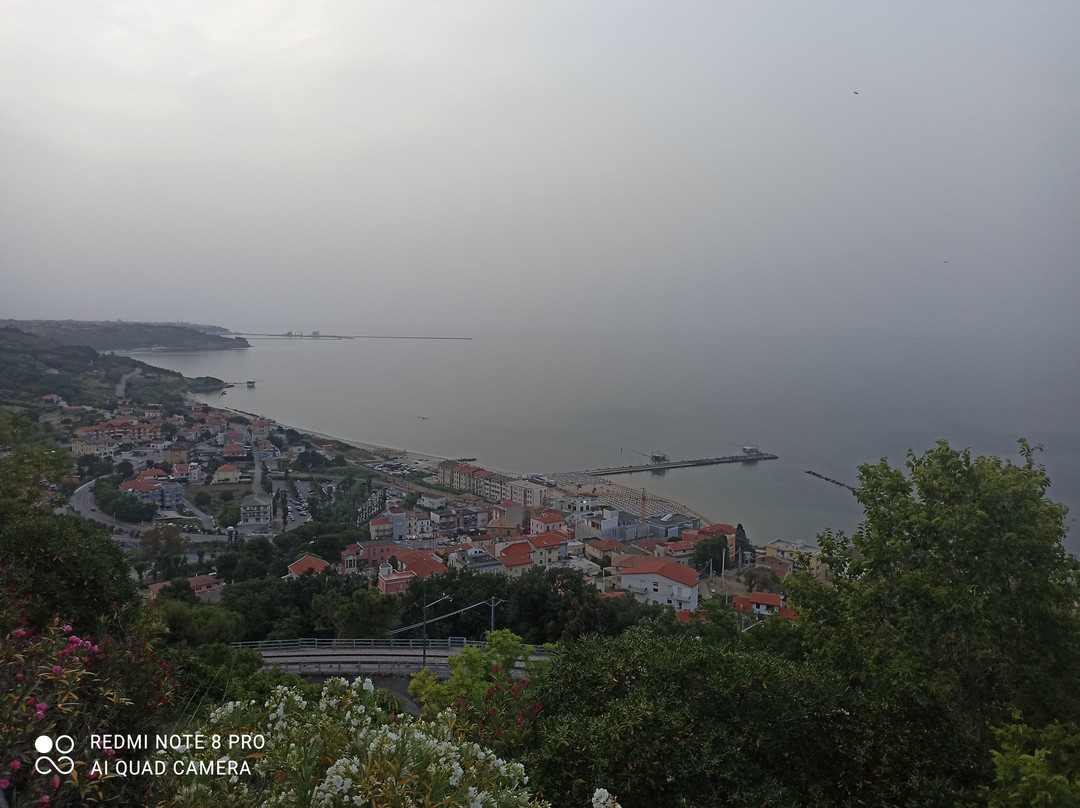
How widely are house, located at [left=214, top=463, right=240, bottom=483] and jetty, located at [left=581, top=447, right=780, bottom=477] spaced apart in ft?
36.3

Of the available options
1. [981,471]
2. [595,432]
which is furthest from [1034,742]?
[595,432]

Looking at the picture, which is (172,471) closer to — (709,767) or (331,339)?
(709,767)

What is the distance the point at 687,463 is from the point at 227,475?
49.5 feet

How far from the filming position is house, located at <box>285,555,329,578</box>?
36.1 ft

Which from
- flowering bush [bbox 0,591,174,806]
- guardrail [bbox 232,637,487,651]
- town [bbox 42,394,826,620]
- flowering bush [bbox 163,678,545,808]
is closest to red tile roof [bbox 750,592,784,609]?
town [bbox 42,394,826,620]

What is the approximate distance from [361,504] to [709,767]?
16.5m

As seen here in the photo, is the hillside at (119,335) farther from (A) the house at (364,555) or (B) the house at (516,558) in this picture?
(B) the house at (516,558)

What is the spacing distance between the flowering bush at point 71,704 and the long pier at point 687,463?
70.1 ft

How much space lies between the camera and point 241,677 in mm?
4059

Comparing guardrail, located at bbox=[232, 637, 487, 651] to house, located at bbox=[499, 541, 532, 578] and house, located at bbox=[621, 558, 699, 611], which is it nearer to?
house, located at bbox=[621, 558, 699, 611]

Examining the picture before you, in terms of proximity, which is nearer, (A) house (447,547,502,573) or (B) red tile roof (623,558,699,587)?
(B) red tile roof (623,558,699,587)

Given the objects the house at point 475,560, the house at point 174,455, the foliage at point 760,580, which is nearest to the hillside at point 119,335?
the house at point 174,455

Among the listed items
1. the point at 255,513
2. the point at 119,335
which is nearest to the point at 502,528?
the point at 255,513

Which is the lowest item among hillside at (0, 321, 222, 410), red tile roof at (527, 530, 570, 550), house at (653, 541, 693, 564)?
house at (653, 541, 693, 564)
